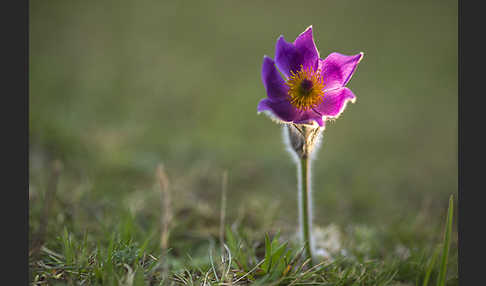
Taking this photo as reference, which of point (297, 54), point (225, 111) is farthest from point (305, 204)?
point (225, 111)

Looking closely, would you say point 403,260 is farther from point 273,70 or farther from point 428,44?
point 428,44

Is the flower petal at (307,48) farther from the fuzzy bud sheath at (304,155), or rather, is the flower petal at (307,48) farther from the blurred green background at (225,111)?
the blurred green background at (225,111)

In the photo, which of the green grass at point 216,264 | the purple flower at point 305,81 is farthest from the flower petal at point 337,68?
the green grass at point 216,264

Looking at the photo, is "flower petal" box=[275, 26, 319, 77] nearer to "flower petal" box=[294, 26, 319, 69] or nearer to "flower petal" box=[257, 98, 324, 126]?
"flower petal" box=[294, 26, 319, 69]

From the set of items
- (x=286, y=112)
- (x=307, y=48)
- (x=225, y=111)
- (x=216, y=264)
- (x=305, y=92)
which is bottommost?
(x=216, y=264)

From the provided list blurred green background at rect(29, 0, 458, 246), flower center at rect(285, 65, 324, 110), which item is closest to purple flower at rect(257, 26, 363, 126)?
flower center at rect(285, 65, 324, 110)

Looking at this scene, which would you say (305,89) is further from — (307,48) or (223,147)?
(223,147)
